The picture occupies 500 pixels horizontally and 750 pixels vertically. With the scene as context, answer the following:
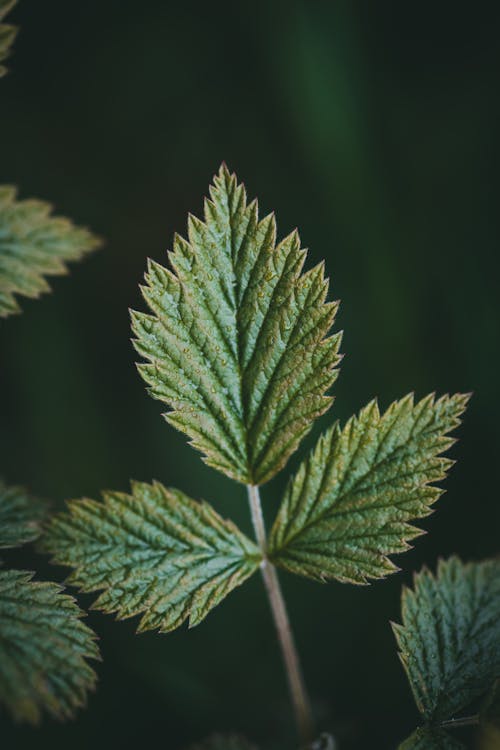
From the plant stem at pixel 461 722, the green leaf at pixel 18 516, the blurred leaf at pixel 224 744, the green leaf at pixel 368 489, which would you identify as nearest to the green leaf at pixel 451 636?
the plant stem at pixel 461 722

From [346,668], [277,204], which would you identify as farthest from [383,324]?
[346,668]

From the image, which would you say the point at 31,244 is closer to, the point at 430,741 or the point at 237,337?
the point at 237,337

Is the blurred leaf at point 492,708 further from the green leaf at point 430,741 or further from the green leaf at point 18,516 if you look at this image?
the green leaf at point 18,516

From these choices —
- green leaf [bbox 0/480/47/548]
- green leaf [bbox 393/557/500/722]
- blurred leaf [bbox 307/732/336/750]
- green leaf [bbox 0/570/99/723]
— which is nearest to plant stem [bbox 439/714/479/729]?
green leaf [bbox 393/557/500/722]

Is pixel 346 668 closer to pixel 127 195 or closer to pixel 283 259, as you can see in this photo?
pixel 283 259

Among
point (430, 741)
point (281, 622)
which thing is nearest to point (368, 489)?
point (281, 622)
